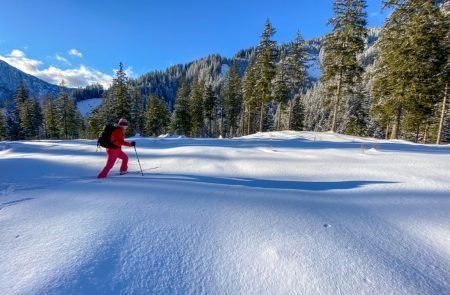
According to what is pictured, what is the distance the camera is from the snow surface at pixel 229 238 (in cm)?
183

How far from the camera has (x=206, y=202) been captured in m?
3.42

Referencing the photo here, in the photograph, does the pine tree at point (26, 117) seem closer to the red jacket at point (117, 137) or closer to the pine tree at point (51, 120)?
the pine tree at point (51, 120)

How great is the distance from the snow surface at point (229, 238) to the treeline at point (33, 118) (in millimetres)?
51744

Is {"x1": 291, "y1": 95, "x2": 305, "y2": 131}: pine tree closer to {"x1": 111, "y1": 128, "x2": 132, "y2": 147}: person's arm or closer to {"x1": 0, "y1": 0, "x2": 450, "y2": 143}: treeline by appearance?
{"x1": 0, "y1": 0, "x2": 450, "y2": 143}: treeline

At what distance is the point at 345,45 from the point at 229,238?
2374 cm

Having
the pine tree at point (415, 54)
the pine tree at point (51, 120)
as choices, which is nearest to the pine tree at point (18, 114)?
the pine tree at point (51, 120)

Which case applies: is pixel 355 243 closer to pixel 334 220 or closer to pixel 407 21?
pixel 334 220

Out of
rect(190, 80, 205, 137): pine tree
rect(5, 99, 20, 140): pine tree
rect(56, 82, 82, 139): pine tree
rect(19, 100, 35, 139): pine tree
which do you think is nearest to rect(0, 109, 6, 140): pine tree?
rect(5, 99, 20, 140): pine tree

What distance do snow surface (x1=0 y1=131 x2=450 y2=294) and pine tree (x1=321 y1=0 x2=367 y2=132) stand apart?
63.2 ft

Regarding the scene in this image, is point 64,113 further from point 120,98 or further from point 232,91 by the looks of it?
point 232,91

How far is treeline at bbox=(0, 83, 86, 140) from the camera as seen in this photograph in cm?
4526

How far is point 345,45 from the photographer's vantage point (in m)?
20.8

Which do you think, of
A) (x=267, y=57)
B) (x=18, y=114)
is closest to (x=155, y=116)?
(x=267, y=57)

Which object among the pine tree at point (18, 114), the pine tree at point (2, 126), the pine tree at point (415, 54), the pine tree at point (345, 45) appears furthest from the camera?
the pine tree at point (18, 114)
